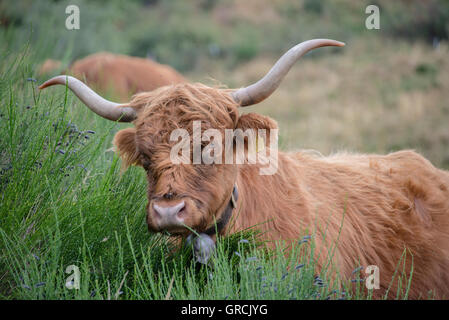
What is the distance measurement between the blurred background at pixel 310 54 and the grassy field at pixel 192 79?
7 cm

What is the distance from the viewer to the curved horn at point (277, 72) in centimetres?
342

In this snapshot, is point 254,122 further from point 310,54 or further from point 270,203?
point 310,54

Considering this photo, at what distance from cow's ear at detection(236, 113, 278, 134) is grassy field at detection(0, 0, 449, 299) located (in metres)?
0.65

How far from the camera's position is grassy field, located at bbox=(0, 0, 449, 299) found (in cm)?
302

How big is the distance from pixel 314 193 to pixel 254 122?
0.93m

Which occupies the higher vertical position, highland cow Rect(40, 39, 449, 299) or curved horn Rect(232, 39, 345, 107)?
curved horn Rect(232, 39, 345, 107)

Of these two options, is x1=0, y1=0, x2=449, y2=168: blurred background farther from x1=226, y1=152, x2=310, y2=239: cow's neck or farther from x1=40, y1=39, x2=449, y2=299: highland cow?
x1=226, y1=152, x2=310, y2=239: cow's neck

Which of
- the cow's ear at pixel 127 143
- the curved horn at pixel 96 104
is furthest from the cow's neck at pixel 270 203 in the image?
the curved horn at pixel 96 104

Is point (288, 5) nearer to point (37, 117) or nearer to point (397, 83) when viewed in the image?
point (397, 83)

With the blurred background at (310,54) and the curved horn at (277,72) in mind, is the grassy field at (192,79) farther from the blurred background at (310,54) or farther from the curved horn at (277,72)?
the curved horn at (277,72)

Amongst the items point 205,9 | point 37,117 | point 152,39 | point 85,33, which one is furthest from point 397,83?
point 205,9

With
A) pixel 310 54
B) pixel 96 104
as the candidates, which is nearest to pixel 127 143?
pixel 96 104

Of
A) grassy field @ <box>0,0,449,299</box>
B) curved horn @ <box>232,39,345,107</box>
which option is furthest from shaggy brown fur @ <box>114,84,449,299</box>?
grassy field @ <box>0,0,449,299</box>
